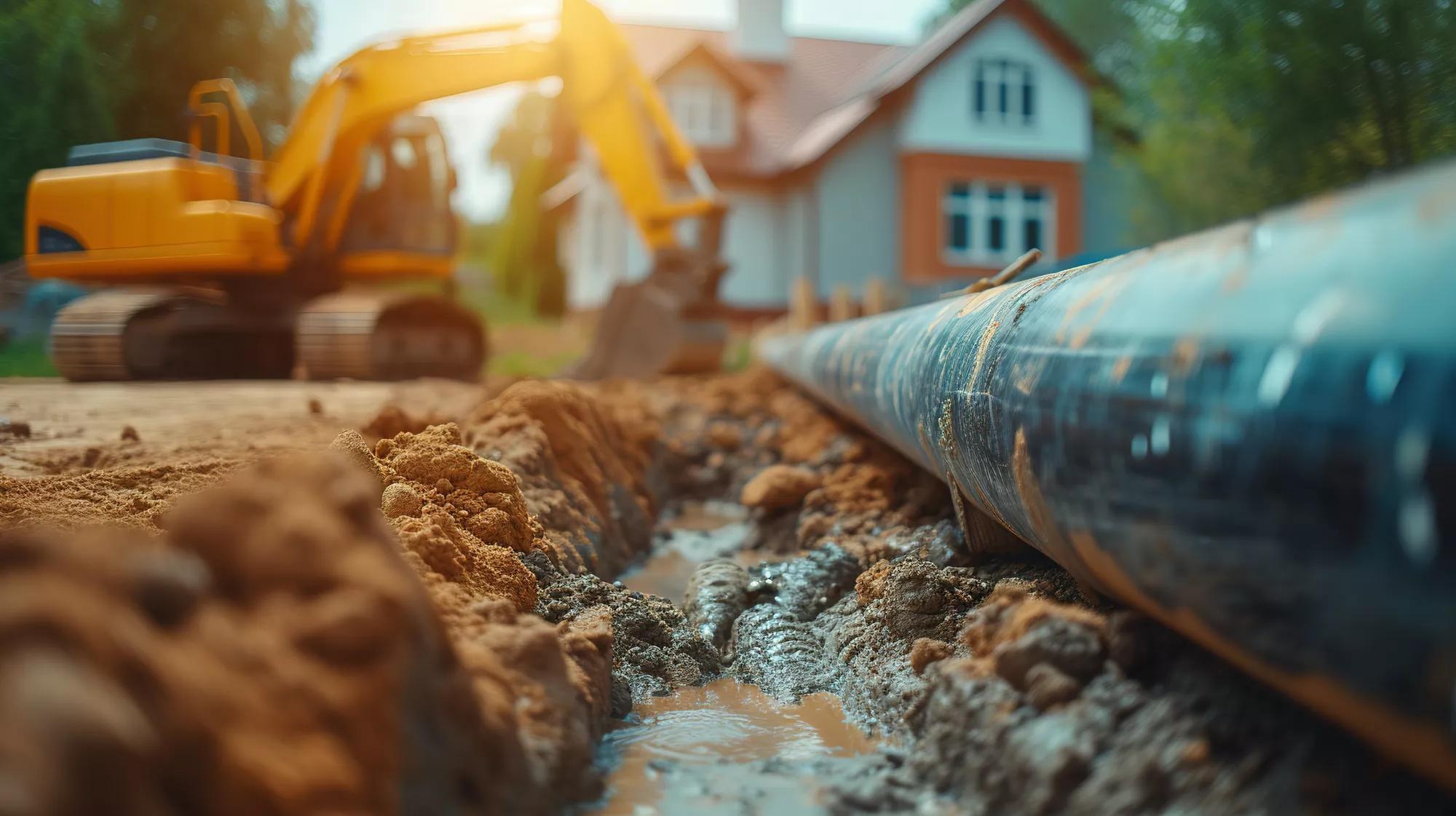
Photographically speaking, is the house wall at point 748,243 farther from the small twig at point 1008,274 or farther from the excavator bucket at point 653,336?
the small twig at point 1008,274

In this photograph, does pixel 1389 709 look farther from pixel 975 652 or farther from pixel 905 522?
pixel 905 522

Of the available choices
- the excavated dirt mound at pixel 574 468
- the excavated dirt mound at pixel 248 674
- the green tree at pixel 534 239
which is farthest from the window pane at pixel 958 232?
the excavated dirt mound at pixel 248 674

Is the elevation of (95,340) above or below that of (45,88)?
below

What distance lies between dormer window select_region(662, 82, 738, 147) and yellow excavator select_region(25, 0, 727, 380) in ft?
30.7

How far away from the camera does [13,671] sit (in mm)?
1357

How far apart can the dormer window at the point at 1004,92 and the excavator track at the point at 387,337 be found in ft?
40.2

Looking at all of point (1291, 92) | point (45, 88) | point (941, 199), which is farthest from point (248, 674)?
point (941, 199)

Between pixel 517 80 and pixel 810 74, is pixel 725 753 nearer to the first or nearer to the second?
pixel 517 80

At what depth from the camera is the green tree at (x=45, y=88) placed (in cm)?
435

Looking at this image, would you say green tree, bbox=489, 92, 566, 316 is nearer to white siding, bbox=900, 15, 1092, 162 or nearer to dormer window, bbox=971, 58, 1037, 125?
white siding, bbox=900, 15, 1092, 162

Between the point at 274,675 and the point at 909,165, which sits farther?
the point at 909,165

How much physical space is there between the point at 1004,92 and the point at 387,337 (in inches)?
556

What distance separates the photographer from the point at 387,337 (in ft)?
Result: 32.9

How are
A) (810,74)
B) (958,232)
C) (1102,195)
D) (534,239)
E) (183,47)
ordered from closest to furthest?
(183,47)
(958,232)
(1102,195)
(810,74)
(534,239)
